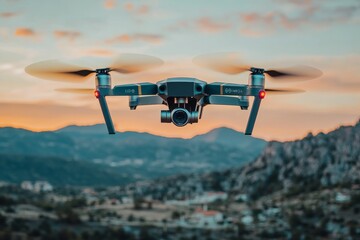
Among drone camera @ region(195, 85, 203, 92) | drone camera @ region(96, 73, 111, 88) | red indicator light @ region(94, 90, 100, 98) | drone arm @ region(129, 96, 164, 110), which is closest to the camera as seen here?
drone camera @ region(195, 85, 203, 92)

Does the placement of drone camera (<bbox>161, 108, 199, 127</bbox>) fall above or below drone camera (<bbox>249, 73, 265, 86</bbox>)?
below

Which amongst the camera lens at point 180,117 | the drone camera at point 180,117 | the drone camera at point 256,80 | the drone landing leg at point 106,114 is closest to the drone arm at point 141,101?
the drone landing leg at point 106,114

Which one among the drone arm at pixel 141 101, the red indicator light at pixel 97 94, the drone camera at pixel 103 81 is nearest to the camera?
the red indicator light at pixel 97 94

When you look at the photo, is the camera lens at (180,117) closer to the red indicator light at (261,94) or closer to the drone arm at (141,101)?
the drone arm at (141,101)

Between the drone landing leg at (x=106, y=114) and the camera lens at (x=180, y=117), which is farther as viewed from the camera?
the drone landing leg at (x=106, y=114)

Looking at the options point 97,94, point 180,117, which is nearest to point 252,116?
point 180,117

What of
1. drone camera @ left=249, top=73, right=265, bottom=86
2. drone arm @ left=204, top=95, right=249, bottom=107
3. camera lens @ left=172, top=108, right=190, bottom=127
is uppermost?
drone camera @ left=249, top=73, right=265, bottom=86

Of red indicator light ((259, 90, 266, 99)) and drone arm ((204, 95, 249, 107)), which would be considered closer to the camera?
red indicator light ((259, 90, 266, 99))

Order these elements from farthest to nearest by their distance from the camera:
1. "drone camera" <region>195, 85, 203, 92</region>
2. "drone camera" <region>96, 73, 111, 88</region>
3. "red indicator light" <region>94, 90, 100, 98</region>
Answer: "drone camera" <region>96, 73, 111, 88</region>, "red indicator light" <region>94, 90, 100, 98</region>, "drone camera" <region>195, 85, 203, 92</region>

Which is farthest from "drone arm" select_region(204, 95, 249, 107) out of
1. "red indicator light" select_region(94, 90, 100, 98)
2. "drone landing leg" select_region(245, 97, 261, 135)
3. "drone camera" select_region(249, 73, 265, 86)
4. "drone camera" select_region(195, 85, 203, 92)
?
"red indicator light" select_region(94, 90, 100, 98)

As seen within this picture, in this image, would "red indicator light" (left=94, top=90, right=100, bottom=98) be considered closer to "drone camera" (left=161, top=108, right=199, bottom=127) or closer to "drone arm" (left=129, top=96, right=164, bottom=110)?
"drone arm" (left=129, top=96, right=164, bottom=110)

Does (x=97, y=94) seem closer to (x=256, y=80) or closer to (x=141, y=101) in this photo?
(x=141, y=101)

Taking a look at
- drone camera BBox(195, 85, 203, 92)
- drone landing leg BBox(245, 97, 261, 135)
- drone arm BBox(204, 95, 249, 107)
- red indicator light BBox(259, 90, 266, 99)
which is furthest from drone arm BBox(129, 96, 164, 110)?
red indicator light BBox(259, 90, 266, 99)
